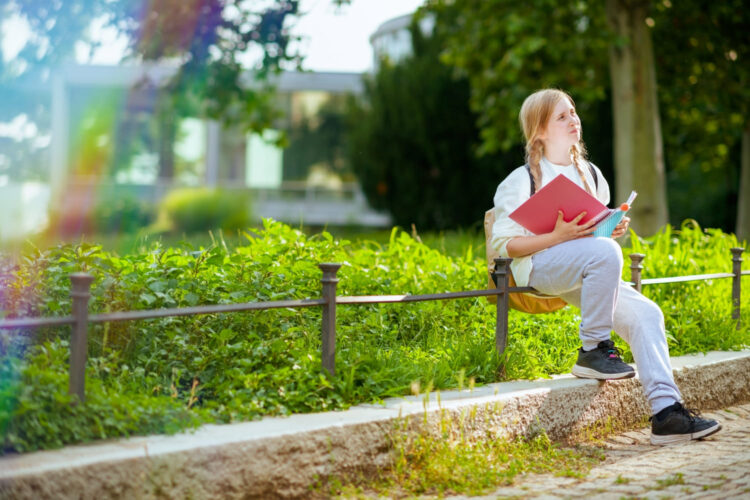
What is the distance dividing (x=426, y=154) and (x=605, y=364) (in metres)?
14.9

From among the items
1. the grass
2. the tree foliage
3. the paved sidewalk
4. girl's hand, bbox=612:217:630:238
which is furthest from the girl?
the tree foliage

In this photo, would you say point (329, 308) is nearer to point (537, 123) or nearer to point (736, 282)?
point (537, 123)

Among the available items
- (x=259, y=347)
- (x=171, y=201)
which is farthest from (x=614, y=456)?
(x=171, y=201)

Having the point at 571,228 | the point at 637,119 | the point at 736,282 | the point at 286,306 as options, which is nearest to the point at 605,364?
the point at 571,228

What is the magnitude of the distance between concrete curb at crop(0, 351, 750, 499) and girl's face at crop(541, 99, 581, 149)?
124 cm

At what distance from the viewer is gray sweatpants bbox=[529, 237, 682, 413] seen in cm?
418

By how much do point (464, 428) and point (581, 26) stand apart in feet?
41.6

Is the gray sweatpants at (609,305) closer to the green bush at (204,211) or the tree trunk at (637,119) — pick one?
the tree trunk at (637,119)

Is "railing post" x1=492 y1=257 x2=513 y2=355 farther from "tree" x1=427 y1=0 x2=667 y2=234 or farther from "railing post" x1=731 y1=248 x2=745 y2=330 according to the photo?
"tree" x1=427 y1=0 x2=667 y2=234

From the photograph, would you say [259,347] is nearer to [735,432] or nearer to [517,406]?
[517,406]

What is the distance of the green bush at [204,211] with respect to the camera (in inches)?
827

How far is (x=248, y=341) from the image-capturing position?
4.43 metres

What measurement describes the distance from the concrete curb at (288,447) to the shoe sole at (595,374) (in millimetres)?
48

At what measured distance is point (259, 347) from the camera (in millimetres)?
4176
